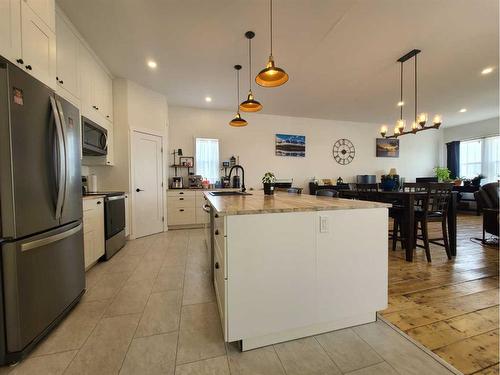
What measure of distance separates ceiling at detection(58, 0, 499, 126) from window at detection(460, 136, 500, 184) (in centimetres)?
284

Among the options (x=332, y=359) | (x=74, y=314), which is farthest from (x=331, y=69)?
(x=74, y=314)

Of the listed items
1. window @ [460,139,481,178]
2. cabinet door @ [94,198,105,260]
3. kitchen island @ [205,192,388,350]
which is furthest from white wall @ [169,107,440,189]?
kitchen island @ [205,192,388,350]

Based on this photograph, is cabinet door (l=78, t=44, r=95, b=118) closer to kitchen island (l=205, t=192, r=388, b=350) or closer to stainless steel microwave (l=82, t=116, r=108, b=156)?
stainless steel microwave (l=82, t=116, r=108, b=156)

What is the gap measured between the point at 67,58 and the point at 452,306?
184 inches

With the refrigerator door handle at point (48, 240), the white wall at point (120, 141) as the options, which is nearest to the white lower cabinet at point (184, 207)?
the white wall at point (120, 141)

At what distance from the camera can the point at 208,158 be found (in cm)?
546

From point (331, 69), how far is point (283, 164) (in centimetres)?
295

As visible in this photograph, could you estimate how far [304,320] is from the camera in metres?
1.43

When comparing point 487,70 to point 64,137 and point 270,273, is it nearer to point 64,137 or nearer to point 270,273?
point 270,273

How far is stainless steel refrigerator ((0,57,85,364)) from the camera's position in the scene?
122 centimetres

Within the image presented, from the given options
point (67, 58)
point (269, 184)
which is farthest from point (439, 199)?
point (67, 58)

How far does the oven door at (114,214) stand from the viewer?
290 centimetres

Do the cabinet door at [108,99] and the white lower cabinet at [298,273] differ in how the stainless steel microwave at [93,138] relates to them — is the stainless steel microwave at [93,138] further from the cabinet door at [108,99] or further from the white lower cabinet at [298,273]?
the white lower cabinet at [298,273]

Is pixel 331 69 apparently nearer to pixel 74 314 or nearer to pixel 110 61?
pixel 110 61
